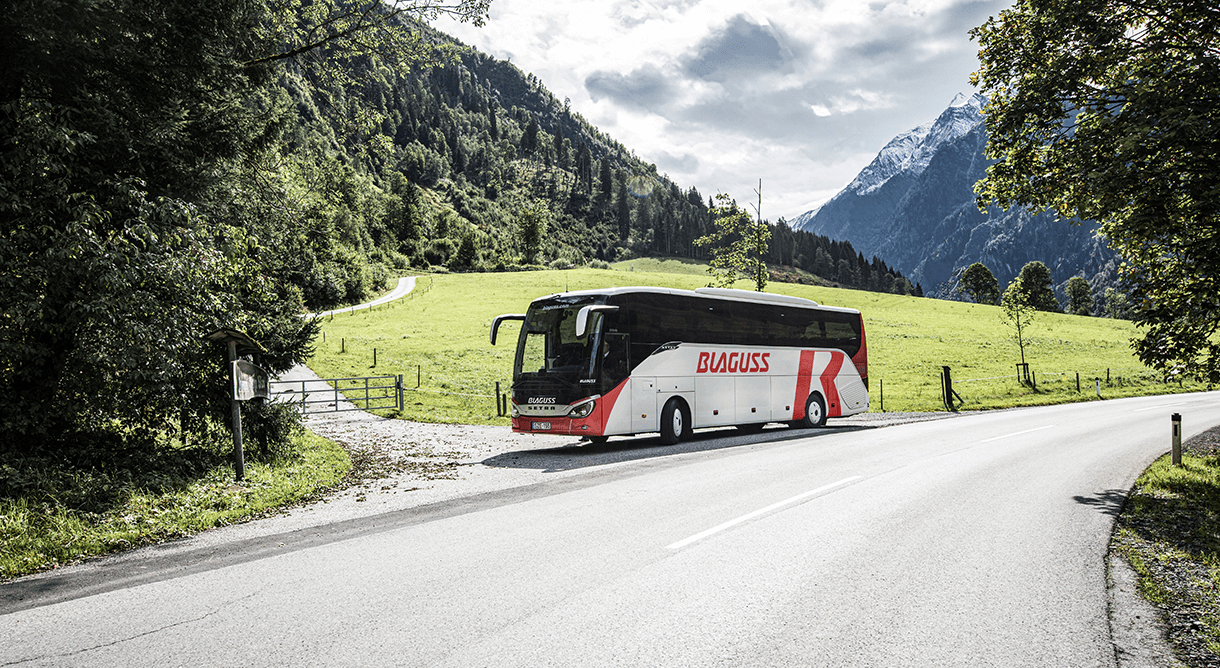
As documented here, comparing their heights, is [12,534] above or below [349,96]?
below

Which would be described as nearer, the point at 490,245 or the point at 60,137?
the point at 60,137

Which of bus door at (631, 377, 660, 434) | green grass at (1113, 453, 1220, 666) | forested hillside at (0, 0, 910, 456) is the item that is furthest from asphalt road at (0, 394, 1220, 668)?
bus door at (631, 377, 660, 434)

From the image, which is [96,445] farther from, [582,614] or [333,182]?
[333,182]

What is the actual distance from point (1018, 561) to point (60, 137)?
11.7m

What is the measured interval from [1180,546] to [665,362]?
36.4ft

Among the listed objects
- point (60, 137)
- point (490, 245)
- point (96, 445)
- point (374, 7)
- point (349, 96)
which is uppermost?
point (490, 245)

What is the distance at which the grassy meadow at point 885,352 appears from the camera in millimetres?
31344

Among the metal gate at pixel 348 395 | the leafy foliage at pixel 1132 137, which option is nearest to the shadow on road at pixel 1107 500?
the leafy foliage at pixel 1132 137

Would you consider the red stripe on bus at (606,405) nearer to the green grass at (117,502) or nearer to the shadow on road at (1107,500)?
the green grass at (117,502)

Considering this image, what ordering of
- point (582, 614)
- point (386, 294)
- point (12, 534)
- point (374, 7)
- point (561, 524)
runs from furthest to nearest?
1. point (386, 294)
2. point (374, 7)
3. point (561, 524)
4. point (12, 534)
5. point (582, 614)

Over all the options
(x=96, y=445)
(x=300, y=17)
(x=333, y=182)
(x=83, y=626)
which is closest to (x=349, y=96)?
(x=300, y=17)

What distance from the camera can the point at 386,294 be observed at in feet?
253

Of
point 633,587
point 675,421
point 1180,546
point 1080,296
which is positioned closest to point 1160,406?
point 675,421

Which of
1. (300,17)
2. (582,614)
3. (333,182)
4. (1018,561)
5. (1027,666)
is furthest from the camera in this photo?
(333,182)
